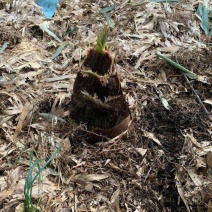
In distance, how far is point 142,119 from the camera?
2.16m

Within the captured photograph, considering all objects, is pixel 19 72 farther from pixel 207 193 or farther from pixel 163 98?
pixel 207 193

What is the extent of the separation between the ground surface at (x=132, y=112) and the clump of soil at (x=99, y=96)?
71 mm

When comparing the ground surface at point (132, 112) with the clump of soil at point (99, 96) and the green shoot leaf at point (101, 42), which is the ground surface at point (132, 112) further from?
the green shoot leaf at point (101, 42)

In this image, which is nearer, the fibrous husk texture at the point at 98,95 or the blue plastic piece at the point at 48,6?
the fibrous husk texture at the point at 98,95

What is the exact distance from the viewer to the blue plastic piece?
114 inches

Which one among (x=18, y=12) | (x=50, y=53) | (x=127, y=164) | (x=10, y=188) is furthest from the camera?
(x=18, y=12)

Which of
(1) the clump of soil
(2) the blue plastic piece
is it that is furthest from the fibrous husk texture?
(2) the blue plastic piece

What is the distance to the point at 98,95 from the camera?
1894 millimetres

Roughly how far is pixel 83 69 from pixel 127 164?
0.49 meters

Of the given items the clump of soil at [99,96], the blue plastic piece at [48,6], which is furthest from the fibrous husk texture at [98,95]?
the blue plastic piece at [48,6]

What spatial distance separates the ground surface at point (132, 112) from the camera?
73.6 inches

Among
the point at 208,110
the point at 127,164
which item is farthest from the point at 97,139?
the point at 208,110

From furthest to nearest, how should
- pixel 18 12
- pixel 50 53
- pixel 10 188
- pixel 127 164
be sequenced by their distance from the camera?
pixel 18 12
pixel 50 53
pixel 127 164
pixel 10 188

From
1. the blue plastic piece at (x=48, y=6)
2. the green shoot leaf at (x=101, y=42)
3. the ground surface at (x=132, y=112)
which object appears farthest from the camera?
the blue plastic piece at (x=48, y=6)
